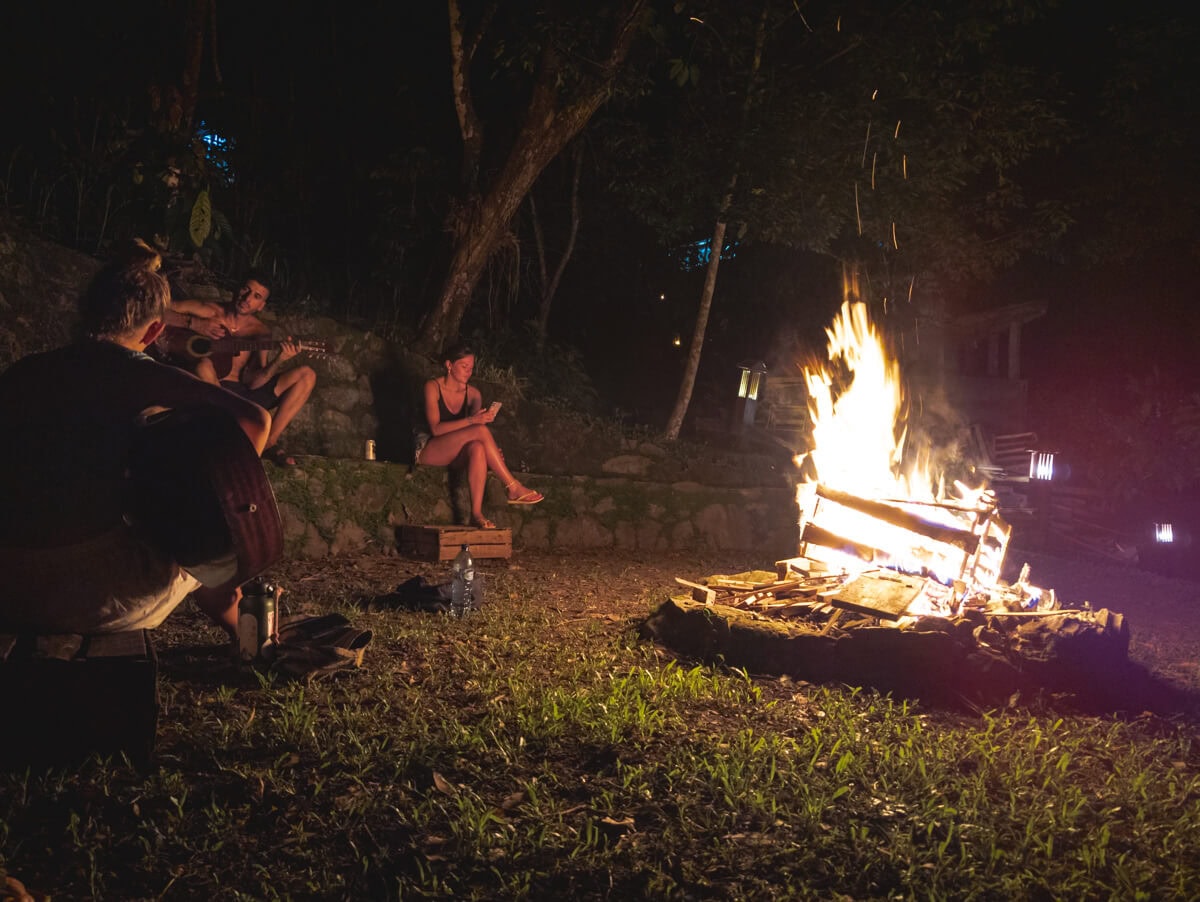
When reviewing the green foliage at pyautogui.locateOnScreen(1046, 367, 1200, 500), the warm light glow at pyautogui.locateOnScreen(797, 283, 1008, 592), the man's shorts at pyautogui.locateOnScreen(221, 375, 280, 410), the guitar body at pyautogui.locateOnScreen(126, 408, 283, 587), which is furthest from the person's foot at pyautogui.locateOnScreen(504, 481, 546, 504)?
Result: the green foliage at pyautogui.locateOnScreen(1046, 367, 1200, 500)

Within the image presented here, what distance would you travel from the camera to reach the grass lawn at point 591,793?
2.74 m

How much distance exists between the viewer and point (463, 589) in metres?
6.07

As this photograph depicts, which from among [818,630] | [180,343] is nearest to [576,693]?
[818,630]

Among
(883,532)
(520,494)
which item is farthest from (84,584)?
(520,494)

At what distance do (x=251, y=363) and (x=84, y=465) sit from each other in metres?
4.88

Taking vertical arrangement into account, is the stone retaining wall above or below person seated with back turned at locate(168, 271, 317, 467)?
below

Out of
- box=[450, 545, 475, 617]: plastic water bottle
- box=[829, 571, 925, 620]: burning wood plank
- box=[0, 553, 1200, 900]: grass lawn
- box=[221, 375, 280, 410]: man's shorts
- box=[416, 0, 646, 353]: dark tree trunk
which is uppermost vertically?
box=[416, 0, 646, 353]: dark tree trunk

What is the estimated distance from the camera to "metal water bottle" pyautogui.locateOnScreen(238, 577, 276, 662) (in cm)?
437

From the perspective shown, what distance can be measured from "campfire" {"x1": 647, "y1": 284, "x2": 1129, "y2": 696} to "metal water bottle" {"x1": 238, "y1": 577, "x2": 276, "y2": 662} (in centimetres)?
257

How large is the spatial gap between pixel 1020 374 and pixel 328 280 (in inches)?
728

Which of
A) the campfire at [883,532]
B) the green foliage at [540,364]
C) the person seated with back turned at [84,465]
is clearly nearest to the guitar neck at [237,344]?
the person seated with back turned at [84,465]

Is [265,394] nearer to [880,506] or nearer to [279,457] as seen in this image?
[279,457]

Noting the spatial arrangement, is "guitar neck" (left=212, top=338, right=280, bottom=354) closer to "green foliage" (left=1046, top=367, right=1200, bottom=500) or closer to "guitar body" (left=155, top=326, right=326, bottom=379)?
"guitar body" (left=155, top=326, right=326, bottom=379)

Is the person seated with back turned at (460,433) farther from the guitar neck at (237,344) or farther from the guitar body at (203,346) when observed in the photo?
the guitar neck at (237,344)
